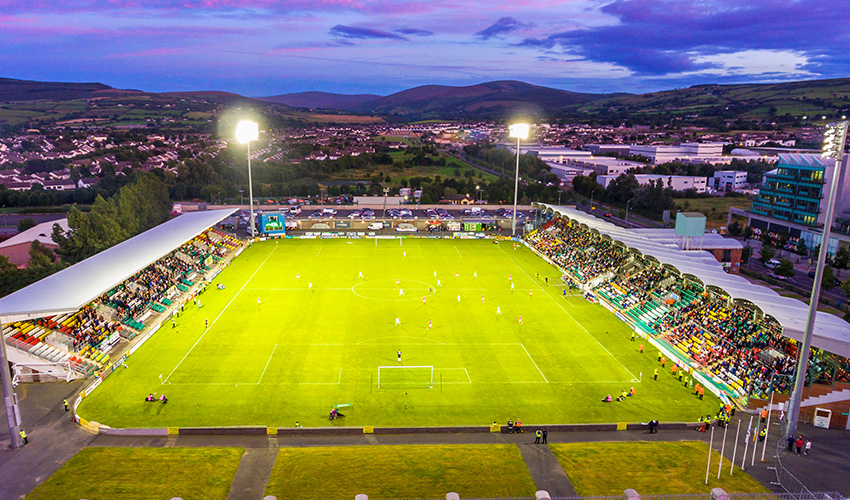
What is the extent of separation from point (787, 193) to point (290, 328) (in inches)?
2709

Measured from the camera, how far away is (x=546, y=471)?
20906 millimetres

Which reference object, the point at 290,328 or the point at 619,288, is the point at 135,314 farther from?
the point at 619,288

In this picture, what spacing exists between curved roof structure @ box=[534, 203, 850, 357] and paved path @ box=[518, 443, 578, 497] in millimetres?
13855

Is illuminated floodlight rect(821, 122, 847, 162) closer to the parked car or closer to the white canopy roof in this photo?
the white canopy roof

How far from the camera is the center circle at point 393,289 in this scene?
4444 centimetres

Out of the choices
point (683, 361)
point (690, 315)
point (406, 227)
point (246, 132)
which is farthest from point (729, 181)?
point (246, 132)

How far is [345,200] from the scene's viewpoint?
94188mm

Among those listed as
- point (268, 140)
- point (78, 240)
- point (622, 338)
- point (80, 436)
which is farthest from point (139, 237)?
point (268, 140)

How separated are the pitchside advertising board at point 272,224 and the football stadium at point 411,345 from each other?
19.8 metres

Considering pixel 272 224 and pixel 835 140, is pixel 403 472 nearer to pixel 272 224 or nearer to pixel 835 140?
pixel 835 140

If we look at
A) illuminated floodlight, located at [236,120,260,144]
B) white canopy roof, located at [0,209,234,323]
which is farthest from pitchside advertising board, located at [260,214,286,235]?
white canopy roof, located at [0,209,234,323]

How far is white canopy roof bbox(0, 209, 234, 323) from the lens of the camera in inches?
1035

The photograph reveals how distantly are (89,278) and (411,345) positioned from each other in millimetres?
21143

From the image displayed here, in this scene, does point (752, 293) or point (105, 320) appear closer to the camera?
point (752, 293)
